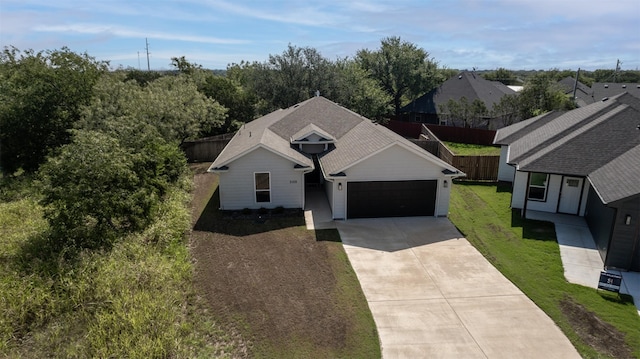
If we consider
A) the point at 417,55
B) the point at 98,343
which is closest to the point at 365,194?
the point at 98,343

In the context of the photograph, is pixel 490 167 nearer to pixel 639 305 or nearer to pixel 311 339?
pixel 639 305

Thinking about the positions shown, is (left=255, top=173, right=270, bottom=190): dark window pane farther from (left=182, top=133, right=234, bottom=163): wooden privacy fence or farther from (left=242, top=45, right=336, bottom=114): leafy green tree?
(left=242, top=45, right=336, bottom=114): leafy green tree

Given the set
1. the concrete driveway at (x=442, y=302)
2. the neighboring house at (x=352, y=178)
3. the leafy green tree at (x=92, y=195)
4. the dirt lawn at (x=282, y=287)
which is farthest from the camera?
the neighboring house at (x=352, y=178)

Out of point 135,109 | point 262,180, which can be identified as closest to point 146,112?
Answer: point 135,109

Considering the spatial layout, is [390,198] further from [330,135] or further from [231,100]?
[231,100]

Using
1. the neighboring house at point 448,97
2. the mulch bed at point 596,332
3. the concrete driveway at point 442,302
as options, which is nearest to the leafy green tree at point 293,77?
the neighboring house at point 448,97

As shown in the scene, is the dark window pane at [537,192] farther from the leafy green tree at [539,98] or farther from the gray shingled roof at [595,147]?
the leafy green tree at [539,98]
